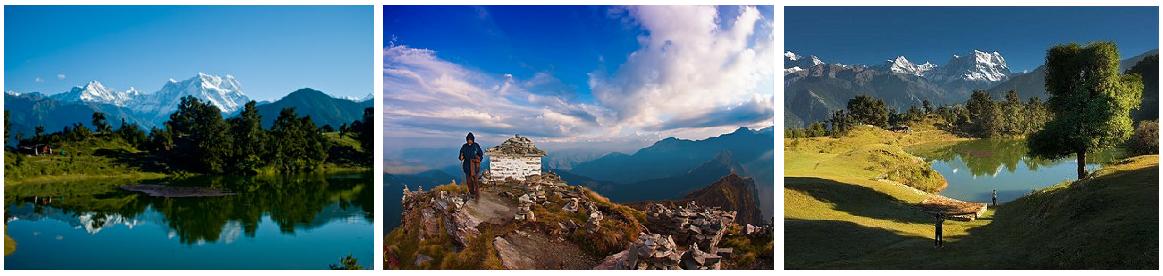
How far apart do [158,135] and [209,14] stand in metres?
11.2

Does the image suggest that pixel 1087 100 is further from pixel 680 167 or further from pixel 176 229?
pixel 176 229

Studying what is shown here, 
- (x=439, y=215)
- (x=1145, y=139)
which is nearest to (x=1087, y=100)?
(x=1145, y=139)

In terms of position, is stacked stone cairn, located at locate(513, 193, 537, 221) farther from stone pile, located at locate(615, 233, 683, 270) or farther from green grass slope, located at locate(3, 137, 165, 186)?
green grass slope, located at locate(3, 137, 165, 186)

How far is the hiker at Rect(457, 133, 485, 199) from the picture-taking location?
5.75 meters

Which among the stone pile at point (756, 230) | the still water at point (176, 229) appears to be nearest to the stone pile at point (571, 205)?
the stone pile at point (756, 230)

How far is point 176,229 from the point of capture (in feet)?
27.8

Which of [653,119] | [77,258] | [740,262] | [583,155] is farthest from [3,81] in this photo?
[740,262]

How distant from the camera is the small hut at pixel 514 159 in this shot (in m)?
5.82

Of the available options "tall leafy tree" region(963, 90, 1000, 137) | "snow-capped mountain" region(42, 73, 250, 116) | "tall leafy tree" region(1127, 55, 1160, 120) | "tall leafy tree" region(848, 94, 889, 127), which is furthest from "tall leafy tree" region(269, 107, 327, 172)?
"tall leafy tree" region(1127, 55, 1160, 120)

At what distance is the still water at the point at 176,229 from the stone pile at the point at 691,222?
10.1 feet

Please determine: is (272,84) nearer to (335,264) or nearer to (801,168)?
(335,264)

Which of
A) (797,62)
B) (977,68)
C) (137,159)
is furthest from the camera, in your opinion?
(137,159)

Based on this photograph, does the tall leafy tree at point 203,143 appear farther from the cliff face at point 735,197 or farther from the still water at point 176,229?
the cliff face at point 735,197

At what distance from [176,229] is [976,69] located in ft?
40.6
